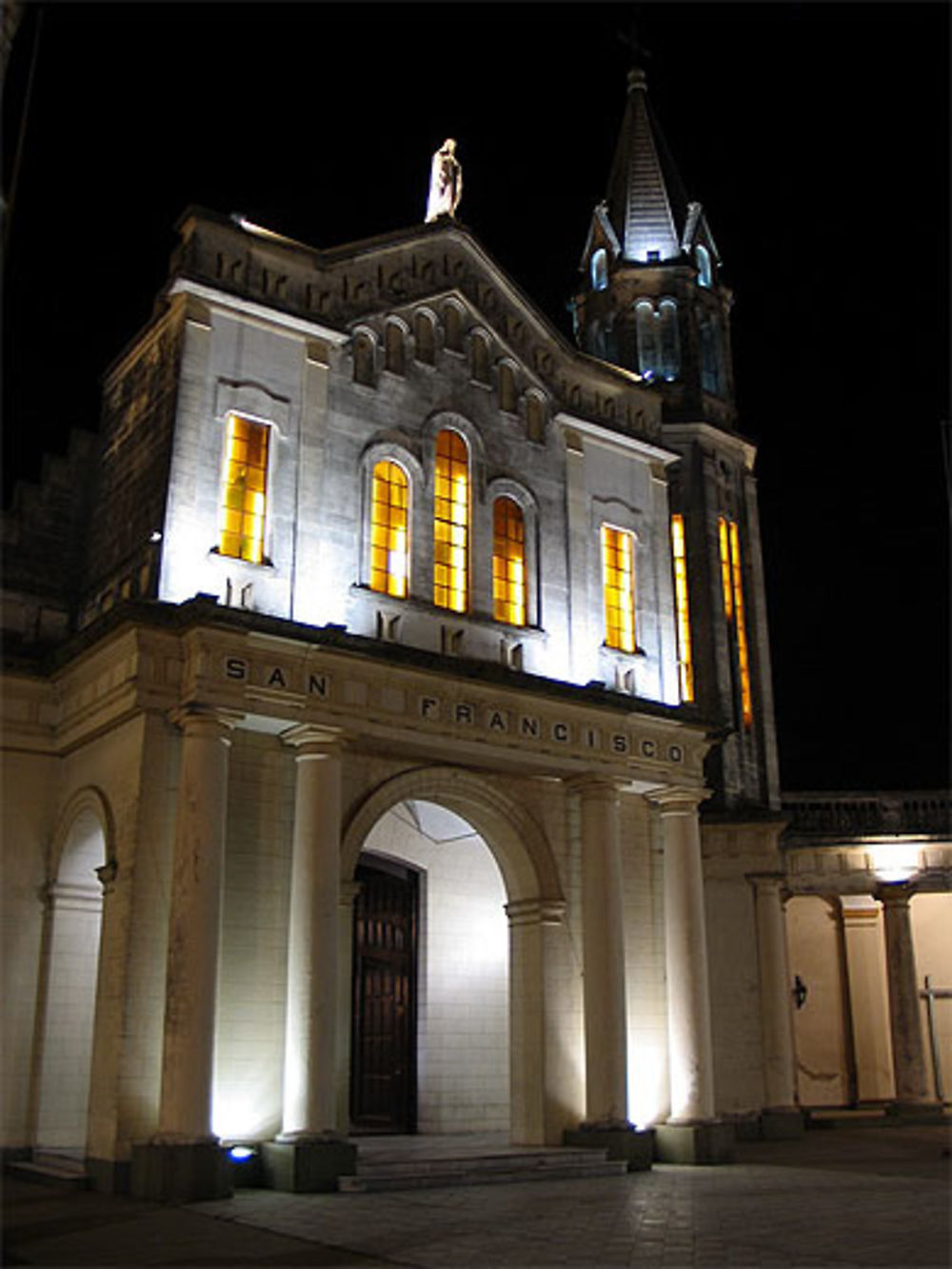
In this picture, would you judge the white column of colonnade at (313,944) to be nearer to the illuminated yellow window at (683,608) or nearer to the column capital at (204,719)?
the column capital at (204,719)

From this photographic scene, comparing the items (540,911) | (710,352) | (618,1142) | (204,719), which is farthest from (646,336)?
(618,1142)

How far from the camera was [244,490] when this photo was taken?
19.5 m

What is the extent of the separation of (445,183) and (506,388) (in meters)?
4.10

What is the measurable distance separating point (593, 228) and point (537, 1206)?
2567 centimetres

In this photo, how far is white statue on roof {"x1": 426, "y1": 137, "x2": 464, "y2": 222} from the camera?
77.5 feet

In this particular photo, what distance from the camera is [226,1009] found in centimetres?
1731

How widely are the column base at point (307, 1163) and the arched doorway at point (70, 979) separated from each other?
338cm

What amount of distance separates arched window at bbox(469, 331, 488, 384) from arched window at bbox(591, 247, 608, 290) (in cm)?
1058

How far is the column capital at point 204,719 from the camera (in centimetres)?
1709

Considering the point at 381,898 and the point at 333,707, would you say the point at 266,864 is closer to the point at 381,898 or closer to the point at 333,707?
the point at 333,707

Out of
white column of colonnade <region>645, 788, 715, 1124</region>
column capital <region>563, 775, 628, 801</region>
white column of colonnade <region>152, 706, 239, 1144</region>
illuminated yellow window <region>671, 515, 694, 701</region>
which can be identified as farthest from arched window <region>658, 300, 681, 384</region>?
white column of colonnade <region>152, 706, 239, 1144</region>

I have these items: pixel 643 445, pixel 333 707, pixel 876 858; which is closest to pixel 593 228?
pixel 643 445

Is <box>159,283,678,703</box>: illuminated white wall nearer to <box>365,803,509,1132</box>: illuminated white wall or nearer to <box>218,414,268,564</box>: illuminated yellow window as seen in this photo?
<box>218,414,268,564</box>: illuminated yellow window

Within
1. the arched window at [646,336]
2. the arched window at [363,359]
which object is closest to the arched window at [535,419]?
the arched window at [363,359]
